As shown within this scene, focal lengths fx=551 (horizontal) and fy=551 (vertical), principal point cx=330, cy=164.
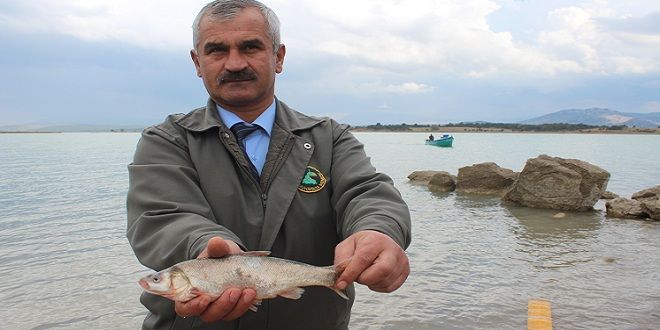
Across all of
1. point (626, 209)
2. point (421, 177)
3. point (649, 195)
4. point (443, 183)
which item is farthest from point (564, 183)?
point (421, 177)

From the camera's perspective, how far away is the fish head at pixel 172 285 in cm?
268

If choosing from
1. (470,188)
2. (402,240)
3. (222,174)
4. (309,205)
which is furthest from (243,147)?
(470,188)

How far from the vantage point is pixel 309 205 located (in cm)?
315

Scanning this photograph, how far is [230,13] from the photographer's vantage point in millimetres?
3227

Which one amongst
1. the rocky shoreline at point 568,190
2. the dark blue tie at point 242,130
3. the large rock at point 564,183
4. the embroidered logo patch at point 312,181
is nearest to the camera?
the embroidered logo patch at point 312,181

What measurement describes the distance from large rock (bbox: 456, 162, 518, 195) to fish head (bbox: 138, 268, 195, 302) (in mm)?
26203

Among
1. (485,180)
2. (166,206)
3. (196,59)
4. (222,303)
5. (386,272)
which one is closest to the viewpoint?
(386,272)

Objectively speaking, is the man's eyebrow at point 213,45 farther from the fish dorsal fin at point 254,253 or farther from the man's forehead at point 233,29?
the fish dorsal fin at point 254,253

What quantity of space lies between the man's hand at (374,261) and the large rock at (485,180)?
85.1 ft

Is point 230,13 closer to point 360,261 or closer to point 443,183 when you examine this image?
point 360,261

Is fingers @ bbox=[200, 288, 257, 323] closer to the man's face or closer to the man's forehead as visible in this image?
the man's face

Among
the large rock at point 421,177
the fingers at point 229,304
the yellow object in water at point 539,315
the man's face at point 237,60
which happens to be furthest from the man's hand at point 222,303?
the large rock at point 421,177

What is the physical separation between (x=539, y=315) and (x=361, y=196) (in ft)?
24.1

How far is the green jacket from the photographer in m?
2.84
